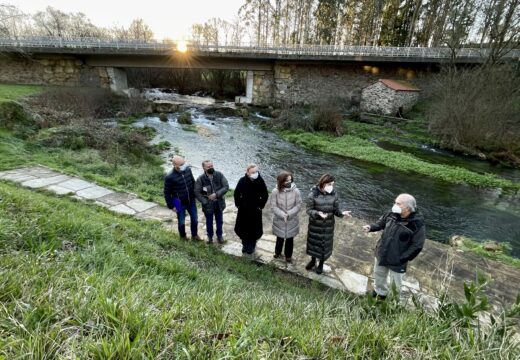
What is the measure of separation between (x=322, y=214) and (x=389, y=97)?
73.4ft

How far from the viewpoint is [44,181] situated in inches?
265

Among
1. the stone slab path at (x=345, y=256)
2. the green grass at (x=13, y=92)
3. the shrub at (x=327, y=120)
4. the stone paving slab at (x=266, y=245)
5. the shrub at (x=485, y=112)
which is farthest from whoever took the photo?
the shrub at (x=327, y=120)

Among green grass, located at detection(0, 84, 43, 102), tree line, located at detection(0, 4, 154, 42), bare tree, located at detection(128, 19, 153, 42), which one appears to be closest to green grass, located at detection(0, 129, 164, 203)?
green grass, located at detection(0, 84, 43, 102)

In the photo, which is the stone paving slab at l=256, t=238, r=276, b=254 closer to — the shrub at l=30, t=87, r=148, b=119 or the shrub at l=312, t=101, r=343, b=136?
the shrub at l=312, t=101, r=343, b=136

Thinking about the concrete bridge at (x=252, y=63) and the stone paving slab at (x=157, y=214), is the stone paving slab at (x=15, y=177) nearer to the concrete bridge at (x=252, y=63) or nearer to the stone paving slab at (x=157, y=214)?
the stone paving slab at (x=157, y=214)

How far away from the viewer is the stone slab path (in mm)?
4355

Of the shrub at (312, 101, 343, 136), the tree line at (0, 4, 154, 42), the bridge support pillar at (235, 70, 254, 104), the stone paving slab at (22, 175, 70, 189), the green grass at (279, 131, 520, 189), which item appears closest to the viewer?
the stone paving slab at (22, 175, 70, 189)

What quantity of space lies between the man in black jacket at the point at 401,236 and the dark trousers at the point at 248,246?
2.11 metres

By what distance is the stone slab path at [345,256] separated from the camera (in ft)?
14.3

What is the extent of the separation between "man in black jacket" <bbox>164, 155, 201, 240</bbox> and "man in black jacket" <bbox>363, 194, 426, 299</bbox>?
324cm

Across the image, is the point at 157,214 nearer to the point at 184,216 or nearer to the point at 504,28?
the point at 184,216

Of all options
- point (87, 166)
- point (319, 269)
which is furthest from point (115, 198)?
point (319, 269)

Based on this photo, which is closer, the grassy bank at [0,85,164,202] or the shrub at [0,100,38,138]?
the grassy bank at [0,85,164,202]

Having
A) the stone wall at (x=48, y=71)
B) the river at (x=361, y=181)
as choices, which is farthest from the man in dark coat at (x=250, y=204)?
the stone wall at (x=48, y=71)
